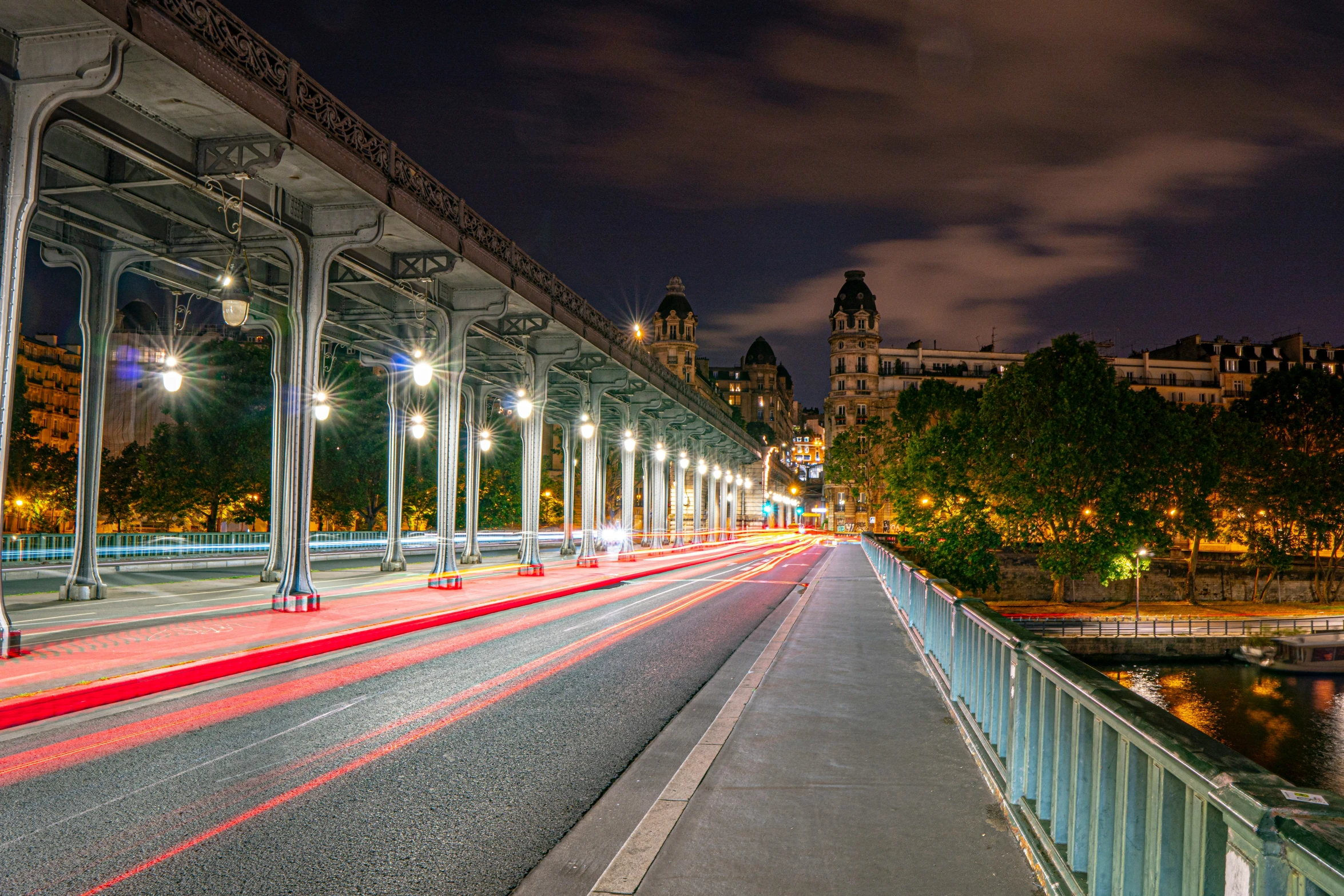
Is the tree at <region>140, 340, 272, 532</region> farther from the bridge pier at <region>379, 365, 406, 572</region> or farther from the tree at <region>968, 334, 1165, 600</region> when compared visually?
the tree at <region>968, 334, 1165, 600</region>

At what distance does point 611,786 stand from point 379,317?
22.0m

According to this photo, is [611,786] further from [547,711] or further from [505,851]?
[547,711]

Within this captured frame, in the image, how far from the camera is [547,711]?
9.09m

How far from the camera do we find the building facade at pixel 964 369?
13512 centimetres

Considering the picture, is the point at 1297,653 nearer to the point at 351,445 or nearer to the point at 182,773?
the point at 351,445

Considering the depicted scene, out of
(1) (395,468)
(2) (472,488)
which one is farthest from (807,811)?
(2) (472,488)

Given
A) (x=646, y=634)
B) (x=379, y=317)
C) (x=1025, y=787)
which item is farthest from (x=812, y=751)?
(x=379, y=317)

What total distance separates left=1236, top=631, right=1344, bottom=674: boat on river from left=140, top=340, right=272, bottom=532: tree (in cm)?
5922

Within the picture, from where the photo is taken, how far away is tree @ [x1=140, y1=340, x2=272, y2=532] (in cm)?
5084

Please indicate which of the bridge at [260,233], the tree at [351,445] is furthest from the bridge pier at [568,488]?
the tree at [351,445]

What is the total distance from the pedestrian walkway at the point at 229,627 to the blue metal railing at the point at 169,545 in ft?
9.79

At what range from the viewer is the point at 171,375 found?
16.4 meters

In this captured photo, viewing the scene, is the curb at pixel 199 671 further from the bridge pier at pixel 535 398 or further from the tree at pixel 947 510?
the tree at pixel 947 510

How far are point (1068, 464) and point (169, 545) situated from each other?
51907mm
